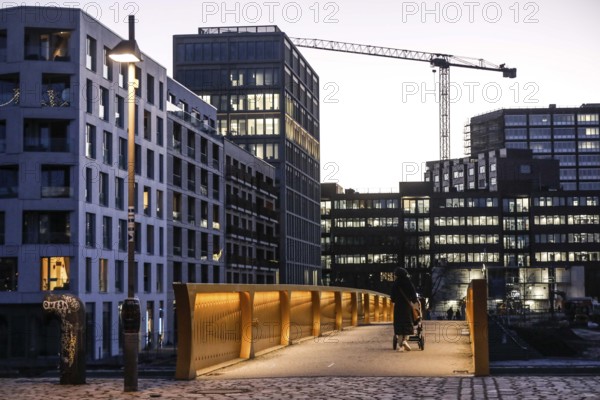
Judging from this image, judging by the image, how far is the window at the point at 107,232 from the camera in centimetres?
7269

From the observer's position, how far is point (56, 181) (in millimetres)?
69250

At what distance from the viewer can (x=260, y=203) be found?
399 feet

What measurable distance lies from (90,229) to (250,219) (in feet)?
150

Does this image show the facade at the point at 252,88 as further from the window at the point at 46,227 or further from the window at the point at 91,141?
the window at the point at 46,227

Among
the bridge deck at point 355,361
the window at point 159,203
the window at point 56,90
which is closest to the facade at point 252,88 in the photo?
the window at point 159,203

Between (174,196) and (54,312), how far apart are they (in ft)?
236

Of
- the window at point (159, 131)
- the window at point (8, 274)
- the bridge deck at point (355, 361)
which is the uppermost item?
the window at point (159, 131)

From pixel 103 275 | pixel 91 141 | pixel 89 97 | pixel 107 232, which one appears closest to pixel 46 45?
pixel 89 97

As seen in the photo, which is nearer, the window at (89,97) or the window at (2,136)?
the window at (2,136)

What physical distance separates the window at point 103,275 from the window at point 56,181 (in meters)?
5.31

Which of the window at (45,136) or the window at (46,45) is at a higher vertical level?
the window at (46,45)

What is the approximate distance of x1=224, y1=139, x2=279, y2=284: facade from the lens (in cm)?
10594

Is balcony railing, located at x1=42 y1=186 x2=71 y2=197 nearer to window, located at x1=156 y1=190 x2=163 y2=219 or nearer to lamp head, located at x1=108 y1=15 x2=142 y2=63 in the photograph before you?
window, located at x1=156 y1=190 x2=163 y2=219

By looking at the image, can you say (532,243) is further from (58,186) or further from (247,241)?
(58,186)
